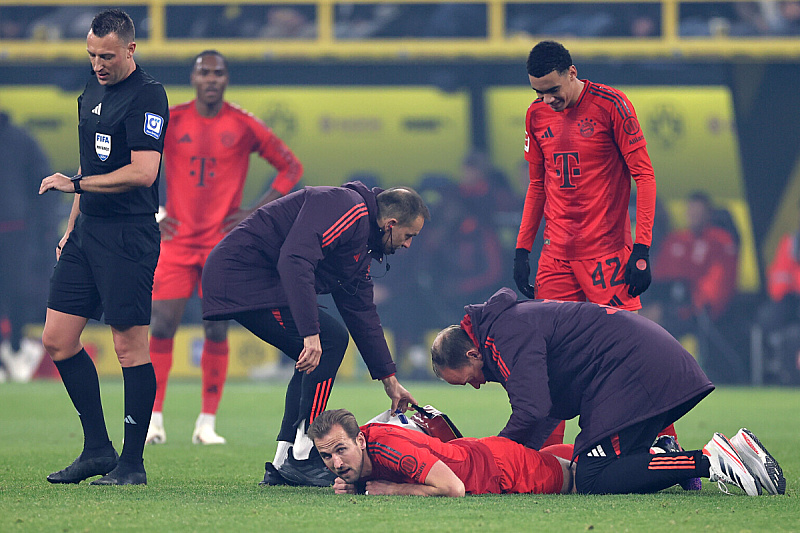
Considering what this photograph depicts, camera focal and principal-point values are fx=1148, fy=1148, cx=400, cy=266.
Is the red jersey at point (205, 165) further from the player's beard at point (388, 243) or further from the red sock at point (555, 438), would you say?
the red sock at point (555, 438)

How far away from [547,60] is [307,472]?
2060 millimetres

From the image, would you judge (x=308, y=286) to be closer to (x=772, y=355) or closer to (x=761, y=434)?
(x=761, y=434)

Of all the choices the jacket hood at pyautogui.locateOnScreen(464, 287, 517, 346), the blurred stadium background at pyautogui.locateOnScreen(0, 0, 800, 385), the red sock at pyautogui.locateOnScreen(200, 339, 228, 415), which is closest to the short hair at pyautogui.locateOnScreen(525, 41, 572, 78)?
the jacket hood at pyautogui.locateOnScreen(464, 287, 517, 346)

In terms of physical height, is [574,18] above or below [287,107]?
above

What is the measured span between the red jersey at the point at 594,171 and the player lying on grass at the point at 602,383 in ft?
2.61

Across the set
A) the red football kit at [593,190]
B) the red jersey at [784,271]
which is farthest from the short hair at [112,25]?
the red jersey at [784,271]

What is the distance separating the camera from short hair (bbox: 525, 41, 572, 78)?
5039 millimetres

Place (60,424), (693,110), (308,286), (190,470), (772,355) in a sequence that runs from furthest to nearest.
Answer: (693,110), (772,355), (60,424), (190,470), (308,286)

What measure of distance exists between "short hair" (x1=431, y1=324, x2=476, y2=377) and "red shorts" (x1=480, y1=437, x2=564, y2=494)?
316 mm

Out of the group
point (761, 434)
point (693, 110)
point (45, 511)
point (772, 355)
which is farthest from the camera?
point (693, 110)

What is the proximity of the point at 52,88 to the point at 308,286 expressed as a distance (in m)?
9.36

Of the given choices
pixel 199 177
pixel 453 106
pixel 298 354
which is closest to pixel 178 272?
pixel 199 177

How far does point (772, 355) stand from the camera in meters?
11.9

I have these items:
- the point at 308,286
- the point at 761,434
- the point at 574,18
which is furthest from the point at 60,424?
the point at 574,18
